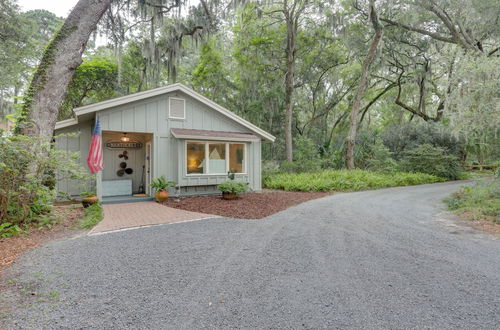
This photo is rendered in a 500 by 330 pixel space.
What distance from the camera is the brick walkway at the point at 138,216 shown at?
5.19 metres

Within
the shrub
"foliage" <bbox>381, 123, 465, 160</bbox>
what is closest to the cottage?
the shrub

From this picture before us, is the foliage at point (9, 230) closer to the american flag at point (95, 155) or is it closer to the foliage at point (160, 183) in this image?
the american flag at point (95, 155)

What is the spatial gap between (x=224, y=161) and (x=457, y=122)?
24.1ft

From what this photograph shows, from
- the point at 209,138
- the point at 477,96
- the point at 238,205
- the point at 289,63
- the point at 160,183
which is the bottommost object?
the point at 238,205

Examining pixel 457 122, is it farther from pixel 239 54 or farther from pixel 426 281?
pixel 239 54

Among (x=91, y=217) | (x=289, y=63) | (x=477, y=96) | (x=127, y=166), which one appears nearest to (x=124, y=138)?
(x=127, y=166)

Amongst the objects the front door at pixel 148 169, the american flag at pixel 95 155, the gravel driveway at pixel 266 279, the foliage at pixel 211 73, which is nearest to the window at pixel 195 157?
the front door at pixel 148 169

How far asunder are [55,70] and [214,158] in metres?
5.12

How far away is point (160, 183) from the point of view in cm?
803

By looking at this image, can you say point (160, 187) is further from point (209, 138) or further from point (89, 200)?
point (209, 138)

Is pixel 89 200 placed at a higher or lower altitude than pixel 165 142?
lower

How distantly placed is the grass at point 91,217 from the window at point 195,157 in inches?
118

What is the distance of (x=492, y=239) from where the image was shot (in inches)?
172

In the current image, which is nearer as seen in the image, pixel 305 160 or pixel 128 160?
pixel 128 160
